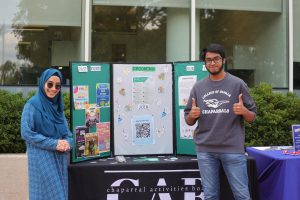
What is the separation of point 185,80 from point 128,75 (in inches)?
22.6

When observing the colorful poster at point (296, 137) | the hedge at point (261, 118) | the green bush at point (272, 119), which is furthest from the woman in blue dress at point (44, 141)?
the green bush at point (272, 119)

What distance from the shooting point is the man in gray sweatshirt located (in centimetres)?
355

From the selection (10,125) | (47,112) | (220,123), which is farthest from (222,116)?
(10,125)

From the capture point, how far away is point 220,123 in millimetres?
3553

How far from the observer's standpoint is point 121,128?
4367 mm

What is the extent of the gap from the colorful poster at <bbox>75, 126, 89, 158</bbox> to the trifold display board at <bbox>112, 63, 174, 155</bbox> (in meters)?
0.36

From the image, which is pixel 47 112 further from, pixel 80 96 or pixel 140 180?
pixel 140 180

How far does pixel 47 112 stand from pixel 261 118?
→ 15.1 feet

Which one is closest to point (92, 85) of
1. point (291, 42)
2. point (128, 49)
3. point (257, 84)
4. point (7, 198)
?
point (7, 198)

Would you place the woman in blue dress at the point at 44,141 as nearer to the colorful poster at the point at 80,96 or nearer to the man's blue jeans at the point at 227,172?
the colorful poster at the point at 80,96

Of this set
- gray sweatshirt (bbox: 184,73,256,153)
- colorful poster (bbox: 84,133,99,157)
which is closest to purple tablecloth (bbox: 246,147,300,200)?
gray sweatshirt (bbox: 184,73,256,153)

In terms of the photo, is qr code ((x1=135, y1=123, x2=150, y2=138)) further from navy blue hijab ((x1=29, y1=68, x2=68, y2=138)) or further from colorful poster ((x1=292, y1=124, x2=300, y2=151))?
colorful poster ((x1=292, y1=124, x2=300, y2=151))

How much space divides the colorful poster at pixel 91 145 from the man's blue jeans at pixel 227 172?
1.09 meters

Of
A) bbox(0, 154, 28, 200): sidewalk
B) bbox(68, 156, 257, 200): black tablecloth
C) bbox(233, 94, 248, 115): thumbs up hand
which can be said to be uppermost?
bbox(233, 94, 248, 115): thumbs up hand
